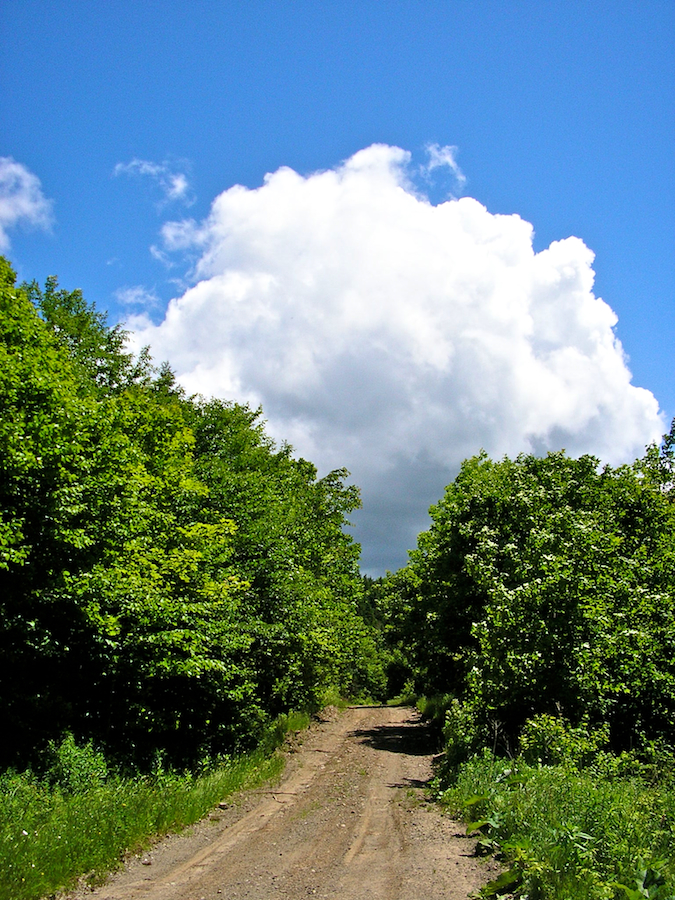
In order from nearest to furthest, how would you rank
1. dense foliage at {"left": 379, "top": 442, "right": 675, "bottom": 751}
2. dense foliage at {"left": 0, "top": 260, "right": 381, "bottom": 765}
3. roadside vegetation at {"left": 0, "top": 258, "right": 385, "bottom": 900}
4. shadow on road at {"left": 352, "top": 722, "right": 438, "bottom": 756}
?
1. roadside vegetation at {"left": 0, "top": 258, "right": 385, "bottom": 900}
2. dense foliage at {"left": 0, "top": 260, "right": 381, "bottom": 765}
3. dense foliage at {"left": 379, "top": 442, "right": 675, "bottom": 751}
4. shadow on road at {"left": 352, "top": 722, "right": 438, "bottom": 756}

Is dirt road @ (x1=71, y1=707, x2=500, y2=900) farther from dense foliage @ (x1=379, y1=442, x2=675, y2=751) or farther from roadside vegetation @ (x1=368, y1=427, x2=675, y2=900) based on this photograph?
dense foliage @ (x1=379, y1=442, x2=675, y2=751)

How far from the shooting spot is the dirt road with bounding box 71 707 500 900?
721 centimetres

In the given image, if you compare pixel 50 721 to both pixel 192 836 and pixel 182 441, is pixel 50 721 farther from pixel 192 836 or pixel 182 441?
pixel 182 441

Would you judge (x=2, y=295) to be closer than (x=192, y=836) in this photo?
No

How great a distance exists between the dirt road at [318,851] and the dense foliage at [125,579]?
3027 millimetres

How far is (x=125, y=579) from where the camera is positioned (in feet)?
40.9

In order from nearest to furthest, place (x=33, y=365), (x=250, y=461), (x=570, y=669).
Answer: (x=33, y=365) < (x=570, y=669) < (x=250, y=461)

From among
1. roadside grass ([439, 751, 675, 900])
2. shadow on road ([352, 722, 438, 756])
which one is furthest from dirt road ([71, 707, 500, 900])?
shadow on road ([352, 722, 438, 756])

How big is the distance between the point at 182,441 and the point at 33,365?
820 cm

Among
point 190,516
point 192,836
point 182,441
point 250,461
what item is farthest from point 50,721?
point 250,461

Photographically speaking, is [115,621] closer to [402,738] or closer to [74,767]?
[74,767]

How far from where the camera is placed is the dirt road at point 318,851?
7.21 m

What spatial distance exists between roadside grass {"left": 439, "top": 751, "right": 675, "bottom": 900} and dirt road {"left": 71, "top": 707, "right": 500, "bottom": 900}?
56 centimetres

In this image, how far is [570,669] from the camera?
13148 mm
